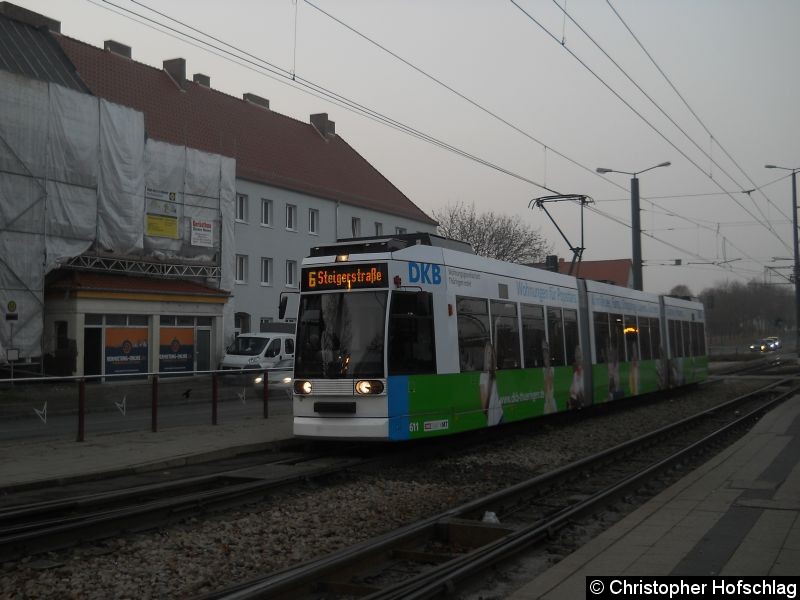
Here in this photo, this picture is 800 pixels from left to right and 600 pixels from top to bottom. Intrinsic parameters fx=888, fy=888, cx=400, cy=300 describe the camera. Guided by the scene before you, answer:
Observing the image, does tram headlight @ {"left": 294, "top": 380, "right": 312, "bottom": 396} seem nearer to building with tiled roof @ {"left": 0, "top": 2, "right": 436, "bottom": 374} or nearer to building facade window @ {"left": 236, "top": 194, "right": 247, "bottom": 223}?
building with tiled roof @ {"left": 0, "top": 2, "right": 436, "bottom": 374}

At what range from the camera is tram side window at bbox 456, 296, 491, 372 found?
13.8 meters

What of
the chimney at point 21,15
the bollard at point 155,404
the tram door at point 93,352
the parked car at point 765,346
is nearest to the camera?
the bollard at point 155,404

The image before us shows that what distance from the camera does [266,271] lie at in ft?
141

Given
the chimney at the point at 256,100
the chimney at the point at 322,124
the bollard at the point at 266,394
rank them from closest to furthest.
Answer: the bollard at the point at 266,394 < the chimney at the point at 256,100 < the chimney at the point at 322,124

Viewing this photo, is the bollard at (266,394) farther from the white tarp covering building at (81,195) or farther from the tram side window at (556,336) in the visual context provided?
the white tarp covering building at (81,195)

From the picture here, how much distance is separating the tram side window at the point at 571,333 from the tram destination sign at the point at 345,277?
6886 millimetres

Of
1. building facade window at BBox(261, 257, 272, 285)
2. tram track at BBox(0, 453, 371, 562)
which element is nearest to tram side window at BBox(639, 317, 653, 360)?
tram track at BBox(0, 453, 371, 562)

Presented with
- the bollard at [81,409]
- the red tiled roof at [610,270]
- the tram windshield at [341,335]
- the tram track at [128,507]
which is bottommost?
the tram track at [128,507]

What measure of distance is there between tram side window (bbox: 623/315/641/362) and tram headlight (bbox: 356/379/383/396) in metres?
11.9

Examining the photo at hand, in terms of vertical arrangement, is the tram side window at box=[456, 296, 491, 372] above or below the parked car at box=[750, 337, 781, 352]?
below

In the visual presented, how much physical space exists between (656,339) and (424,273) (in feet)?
46.4

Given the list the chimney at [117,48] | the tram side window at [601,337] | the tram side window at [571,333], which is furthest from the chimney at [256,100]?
the tram side window at [571,333]

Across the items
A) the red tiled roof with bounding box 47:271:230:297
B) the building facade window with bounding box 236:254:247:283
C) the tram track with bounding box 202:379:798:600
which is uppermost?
the building facade window with bounding box 236:254:247:283

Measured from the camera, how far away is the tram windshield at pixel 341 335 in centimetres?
1248
